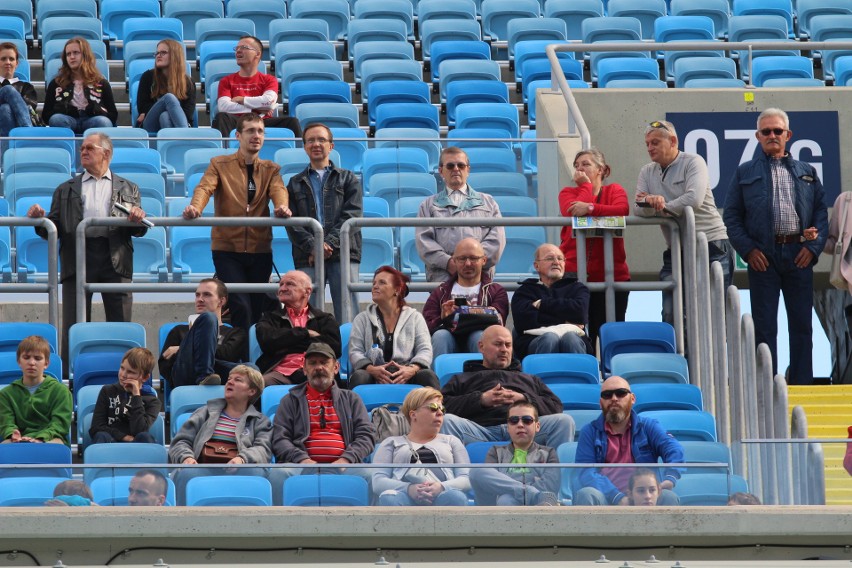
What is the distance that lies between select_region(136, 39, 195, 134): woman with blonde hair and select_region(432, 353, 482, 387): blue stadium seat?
422 centimetres

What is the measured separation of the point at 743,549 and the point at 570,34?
393 inches

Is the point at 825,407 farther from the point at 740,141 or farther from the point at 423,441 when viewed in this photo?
the point at 423,441

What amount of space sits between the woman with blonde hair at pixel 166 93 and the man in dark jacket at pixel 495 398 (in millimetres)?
4638

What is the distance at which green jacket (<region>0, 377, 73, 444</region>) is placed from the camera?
33.6 ft

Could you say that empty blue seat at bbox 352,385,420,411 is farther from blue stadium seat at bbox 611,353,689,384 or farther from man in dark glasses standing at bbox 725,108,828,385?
man in dark glasses standing at bbox 725,108,828,385

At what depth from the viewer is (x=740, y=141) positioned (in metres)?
14.2

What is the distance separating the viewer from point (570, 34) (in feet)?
60.2

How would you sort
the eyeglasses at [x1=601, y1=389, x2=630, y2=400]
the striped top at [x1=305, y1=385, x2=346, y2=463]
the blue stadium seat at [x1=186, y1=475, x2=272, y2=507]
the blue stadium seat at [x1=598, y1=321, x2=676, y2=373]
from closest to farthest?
the blue stadium seat at [x1=186, y1=475, x2=272, y2=507]
the eyeglasses at [x1=601, y1=389, x2=630, y2=400]
the striped top at [x1=305, y1=385, x2=346, y2=463]
the blue stadium seat at [x1=598, y1=321, x2=676, y2=373]

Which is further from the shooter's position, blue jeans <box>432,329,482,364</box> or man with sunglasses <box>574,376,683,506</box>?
blue jeans <box>432,329,482,364</box>

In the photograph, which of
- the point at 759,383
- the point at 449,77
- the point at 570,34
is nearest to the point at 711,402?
the point at 759,383

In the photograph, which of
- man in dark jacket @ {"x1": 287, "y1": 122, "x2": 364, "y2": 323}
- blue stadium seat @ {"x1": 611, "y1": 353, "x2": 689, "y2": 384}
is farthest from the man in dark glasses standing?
man in dark jacket @ {"x1": 287, "y1": 122, "x2": 364, "y2": 323}

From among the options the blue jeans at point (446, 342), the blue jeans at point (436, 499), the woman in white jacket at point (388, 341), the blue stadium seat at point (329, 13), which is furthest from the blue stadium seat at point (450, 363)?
the blue stadium seat at point (329, 13)

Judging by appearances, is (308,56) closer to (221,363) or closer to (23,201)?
(23,201)

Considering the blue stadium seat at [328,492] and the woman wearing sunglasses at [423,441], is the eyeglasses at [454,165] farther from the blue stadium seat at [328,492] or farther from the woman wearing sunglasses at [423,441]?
the blue stadium seat at [328,492]
